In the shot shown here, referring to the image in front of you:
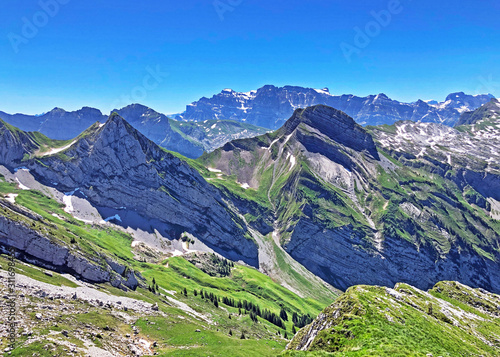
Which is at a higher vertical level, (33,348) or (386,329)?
(386,329)

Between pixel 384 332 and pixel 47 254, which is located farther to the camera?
pixel 47 254

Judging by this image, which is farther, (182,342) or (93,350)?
(182,342)

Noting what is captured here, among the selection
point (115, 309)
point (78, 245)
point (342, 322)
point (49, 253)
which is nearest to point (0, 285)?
point (115, 309)

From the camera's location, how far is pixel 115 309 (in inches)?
3238

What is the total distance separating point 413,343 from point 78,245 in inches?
4427

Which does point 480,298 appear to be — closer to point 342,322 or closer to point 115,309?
point 342,322

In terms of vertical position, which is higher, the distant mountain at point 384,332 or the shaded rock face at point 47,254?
the distant mountain at point 384,332

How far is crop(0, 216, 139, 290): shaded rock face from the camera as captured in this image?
8906 centimetres

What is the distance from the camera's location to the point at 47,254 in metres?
94.6

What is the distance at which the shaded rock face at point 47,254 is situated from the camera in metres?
89.1

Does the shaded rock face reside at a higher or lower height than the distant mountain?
lower

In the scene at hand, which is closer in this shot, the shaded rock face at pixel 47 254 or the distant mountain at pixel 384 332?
the distant mountain at pixel 384 332

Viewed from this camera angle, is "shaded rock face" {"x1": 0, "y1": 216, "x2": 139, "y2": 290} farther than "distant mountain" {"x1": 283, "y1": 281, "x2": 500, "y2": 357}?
Yes

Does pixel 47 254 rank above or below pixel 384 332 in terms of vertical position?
below
